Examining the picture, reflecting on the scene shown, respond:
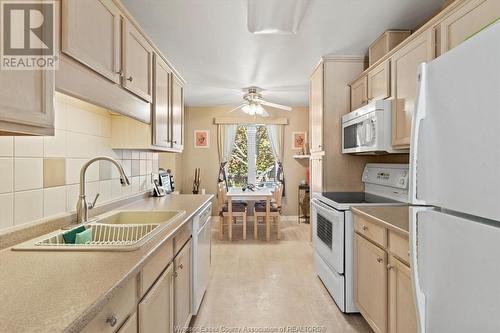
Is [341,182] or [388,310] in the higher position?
[341,182]

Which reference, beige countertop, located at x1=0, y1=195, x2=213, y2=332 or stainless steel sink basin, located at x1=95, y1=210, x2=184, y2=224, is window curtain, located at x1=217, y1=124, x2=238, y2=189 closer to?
stainless steel sink basin, located at x1=95, y1=210, x2=184, y2=224

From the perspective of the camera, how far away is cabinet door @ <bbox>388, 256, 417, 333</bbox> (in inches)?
56.4

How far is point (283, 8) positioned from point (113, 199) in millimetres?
1868

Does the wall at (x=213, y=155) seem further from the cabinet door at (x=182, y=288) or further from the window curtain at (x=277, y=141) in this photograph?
the cabinet door at (x=182, y=288)

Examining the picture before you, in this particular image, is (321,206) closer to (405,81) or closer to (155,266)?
(405,81)

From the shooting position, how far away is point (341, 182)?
307cm

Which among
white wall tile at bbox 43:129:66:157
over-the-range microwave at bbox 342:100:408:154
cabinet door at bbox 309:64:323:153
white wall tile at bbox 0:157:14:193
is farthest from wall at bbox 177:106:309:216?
white wall tile at bbox 0:157:14:193

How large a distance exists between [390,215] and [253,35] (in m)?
1.93

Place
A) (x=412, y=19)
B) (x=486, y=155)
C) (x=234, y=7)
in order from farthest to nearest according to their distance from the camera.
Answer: (x=412, y=19) < (x=234, y=7) < (x=486, y=155)

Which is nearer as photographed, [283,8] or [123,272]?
[123,272]

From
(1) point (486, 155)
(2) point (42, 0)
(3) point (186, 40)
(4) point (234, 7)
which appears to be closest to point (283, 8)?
(4) point (234, 7)

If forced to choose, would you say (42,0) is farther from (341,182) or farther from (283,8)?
(341,182)

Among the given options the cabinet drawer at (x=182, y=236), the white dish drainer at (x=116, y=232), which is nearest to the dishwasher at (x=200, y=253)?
the cabinet drawer at (x=182, y=236)

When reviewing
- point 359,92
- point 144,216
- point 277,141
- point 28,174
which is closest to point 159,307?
point 144,216
